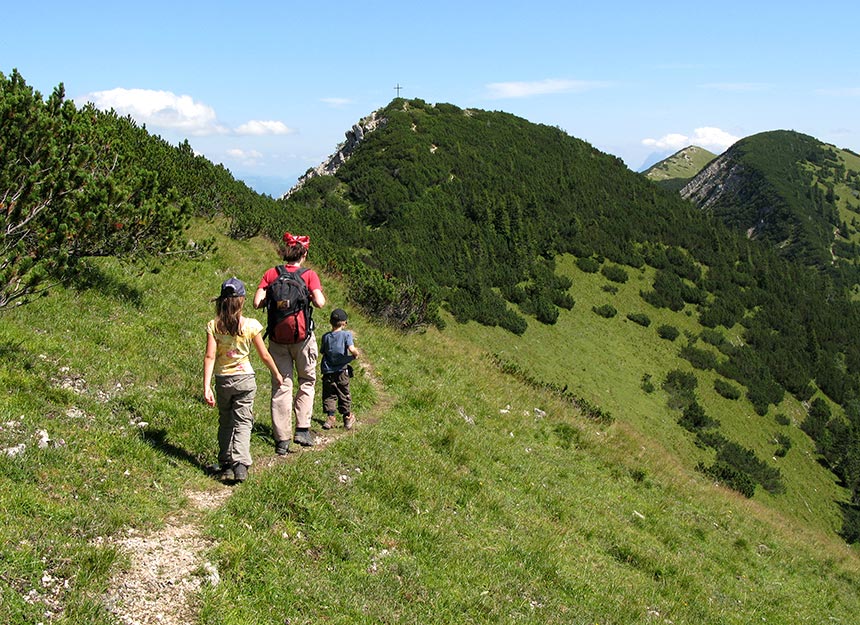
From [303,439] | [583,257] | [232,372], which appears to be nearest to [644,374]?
[583,257]

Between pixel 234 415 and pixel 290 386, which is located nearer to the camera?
pixel 234 415

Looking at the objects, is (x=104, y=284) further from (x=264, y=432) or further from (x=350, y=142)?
(x=350, y=142)

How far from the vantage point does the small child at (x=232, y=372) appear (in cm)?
664

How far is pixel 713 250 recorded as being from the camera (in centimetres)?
9281

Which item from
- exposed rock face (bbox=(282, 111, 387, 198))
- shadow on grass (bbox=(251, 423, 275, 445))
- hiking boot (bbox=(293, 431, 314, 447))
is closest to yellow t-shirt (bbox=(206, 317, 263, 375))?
shadow on grass (bbox=(251, 423, 275, 445))

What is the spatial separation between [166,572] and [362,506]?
272 cm

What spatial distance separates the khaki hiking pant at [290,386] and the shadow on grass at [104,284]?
5.20 m

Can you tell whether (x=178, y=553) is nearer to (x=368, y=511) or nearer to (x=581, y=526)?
(x=368, y=511)

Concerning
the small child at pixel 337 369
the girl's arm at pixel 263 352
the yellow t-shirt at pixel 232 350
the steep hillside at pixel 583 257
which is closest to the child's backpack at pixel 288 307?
the girl's arm at pixel 263 352

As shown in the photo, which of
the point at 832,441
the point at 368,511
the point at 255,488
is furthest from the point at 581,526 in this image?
the point at 832,441

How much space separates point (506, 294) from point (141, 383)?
59.7m

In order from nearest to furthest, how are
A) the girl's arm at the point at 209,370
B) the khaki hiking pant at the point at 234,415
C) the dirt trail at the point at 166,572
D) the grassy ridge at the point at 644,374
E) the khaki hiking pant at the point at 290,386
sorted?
the dirt trail at the point at 166,572 → the girl's arm at the point at 209,370 → the khaki hiking pant at the point at 234,415 → the khaki hiking pant at the point at 290,386 → the grassy ridge at the point at 644,374

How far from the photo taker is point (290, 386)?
8.15 m

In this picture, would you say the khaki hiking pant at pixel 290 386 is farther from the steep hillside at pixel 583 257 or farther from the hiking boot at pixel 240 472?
the steep hillside at pixel 583 257
